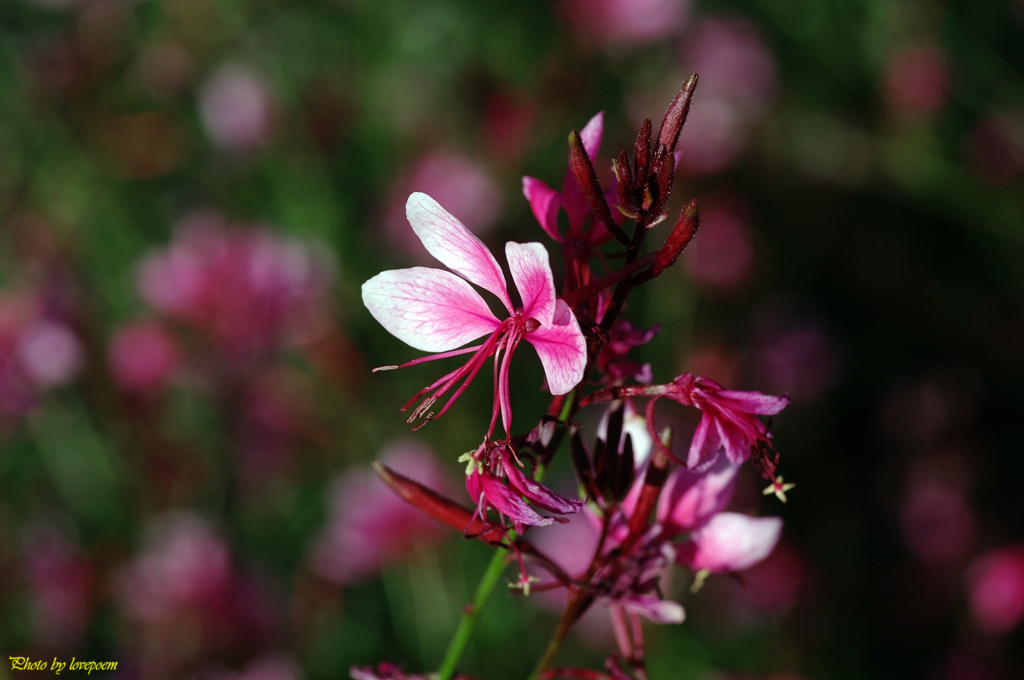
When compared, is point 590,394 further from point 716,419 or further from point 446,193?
point 446,193

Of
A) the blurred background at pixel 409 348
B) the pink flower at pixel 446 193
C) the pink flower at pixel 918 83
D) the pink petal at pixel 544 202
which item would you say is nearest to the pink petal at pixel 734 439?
the pink petal at pixel 544 202

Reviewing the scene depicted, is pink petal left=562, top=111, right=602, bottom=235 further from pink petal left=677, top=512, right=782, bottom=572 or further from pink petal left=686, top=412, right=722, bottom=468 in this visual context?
pink petal left=677, top=512, right=782, bottom=572

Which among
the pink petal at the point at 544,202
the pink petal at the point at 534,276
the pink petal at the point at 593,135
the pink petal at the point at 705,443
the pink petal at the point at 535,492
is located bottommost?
the pink petal at the point at 535,492

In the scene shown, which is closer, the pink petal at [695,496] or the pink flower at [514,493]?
the pink flower at [514,493]

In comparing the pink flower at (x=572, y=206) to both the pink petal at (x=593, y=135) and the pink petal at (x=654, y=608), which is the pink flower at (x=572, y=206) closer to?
the pink petal at (x=593, y=135)

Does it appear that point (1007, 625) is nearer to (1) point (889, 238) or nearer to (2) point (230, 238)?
(1) point (889, 238)

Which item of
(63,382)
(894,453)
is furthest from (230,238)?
(894,453)

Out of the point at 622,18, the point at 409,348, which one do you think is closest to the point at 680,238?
the point at 409,348

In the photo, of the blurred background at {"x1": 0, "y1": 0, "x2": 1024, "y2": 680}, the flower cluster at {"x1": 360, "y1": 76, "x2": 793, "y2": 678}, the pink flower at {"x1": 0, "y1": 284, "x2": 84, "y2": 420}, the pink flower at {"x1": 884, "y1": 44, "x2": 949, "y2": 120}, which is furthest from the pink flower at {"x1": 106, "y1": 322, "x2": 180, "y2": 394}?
the pink flower at {"x1": 884, "y1": 44, "x2": 949, "y2": 120}
